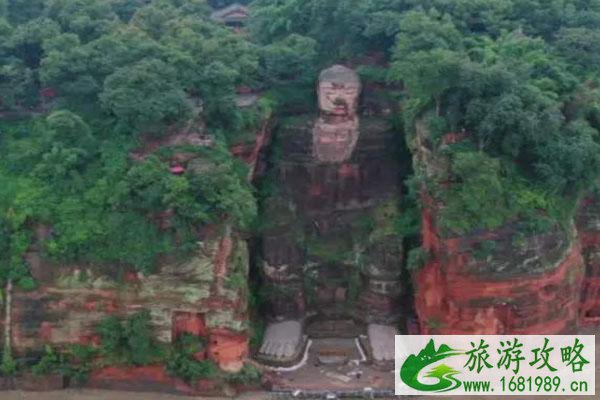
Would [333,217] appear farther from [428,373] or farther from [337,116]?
[428,373]

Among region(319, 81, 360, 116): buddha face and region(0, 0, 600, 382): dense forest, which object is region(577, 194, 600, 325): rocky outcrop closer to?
region(0, 0, 600, 382): dense forest

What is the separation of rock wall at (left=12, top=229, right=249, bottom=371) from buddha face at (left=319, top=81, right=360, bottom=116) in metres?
8.04

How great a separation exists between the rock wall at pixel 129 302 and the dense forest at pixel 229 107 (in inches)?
20.1

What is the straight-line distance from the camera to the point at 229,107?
26.8 m

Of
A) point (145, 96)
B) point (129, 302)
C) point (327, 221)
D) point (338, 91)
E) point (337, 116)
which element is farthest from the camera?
point (327, 221)

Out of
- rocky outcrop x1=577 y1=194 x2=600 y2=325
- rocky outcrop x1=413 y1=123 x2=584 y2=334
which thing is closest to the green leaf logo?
rocky outcrop x1=413 y1=123 x2=584 y2=334

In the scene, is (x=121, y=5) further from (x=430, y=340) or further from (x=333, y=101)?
(x=430, y=340)

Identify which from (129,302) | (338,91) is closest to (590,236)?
(338,91)

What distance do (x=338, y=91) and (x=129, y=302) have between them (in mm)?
11136

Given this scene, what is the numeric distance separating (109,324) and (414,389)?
31.5 ft

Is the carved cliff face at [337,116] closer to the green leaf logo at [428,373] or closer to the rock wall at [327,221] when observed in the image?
the rock wall at [327,221]

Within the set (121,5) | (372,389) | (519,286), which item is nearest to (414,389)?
(372,389)

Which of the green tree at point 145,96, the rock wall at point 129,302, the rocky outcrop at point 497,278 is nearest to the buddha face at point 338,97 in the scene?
the rocky outcrop at point 497,278

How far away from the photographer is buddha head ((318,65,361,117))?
96.4ft
